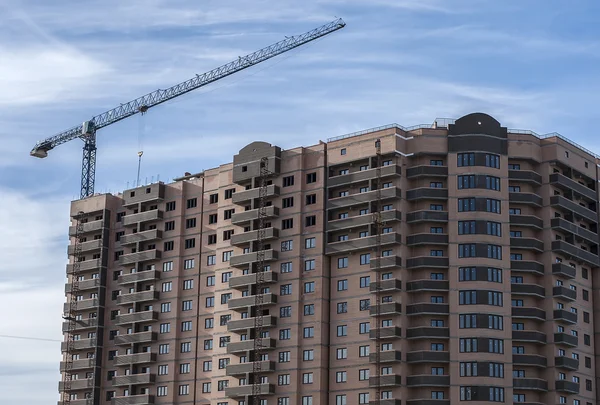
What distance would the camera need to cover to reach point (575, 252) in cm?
17725

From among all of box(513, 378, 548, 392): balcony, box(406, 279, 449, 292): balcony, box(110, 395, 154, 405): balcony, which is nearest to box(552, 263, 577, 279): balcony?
box(513, 378, 548, 392): balcony

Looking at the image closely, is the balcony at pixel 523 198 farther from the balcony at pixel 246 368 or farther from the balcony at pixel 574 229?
the balcony at pixel 246 368

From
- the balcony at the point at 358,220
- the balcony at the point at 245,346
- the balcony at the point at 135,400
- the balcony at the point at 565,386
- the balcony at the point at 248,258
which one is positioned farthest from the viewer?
the balcony at the point at 135,400

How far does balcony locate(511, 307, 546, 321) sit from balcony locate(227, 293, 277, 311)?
1414 inches

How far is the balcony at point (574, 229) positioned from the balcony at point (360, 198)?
2351 cm

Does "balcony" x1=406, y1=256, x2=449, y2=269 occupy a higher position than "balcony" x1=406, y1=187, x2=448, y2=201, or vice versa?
"balcony" x1=406, y1=187, x2=448, y2=201

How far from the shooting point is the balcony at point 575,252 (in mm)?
174075

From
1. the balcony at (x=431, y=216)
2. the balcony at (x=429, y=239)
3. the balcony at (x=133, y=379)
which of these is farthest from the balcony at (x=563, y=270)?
the balcony at (x=133, y=379)

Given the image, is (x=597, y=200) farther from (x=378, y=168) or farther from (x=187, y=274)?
(x=187, y=274)

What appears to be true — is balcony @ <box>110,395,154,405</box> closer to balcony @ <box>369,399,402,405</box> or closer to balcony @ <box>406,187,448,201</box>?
balcony @ <box>369,399,402,405</box>

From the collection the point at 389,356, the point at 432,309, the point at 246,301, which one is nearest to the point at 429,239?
the point at 432,309

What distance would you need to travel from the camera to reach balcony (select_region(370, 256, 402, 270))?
170125mm

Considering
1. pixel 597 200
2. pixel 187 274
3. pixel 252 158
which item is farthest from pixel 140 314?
pixel 597 200

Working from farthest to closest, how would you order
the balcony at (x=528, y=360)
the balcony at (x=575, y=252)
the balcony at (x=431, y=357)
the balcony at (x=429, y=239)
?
the balcony at (x=575, y=252) → the balcony at (x=429, y=239) → the balcony at (x=528, y=360) → the balcony at (x=431, y=357)
